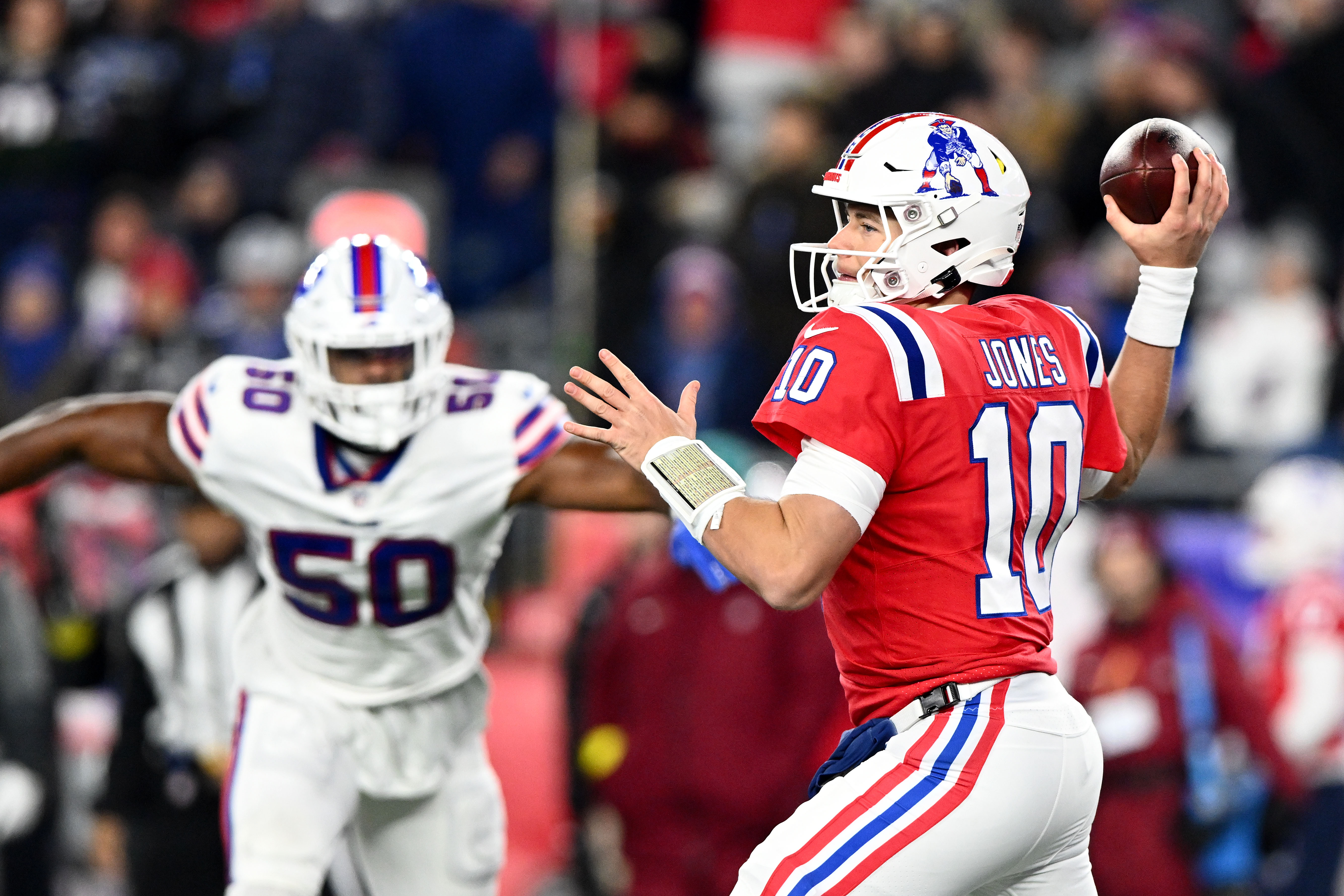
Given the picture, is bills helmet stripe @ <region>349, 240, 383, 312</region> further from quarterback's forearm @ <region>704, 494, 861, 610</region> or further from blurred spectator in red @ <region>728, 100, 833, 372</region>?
blurred spectator in red @ <region>728, 100, 833, 372</region>

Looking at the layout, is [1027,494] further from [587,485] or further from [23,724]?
[23,724]

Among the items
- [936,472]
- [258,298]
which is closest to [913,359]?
[936,472]

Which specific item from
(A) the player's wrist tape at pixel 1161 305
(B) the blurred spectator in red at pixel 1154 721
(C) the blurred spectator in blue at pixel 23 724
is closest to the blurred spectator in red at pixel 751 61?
(B) the blurred spectator in red at pixel 1154 721

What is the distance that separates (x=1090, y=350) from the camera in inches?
152

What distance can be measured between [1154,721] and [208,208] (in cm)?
588

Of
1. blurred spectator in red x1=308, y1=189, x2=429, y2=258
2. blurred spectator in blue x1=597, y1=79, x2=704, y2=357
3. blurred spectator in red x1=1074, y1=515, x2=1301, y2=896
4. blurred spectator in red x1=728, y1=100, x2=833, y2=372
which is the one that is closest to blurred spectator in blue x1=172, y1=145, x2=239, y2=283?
blurred spectator in red x1=308, y1=189, x2=429, y2=258

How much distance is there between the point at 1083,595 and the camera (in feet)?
24.4

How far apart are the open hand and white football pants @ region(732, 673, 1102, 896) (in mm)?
1010

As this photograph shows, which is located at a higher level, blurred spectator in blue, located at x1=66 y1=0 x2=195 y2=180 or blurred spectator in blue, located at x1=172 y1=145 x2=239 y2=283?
blurred spectator in blue, located at x1=66 y1=0 x2=195 y2=180

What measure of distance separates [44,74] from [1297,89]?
662 centimetres

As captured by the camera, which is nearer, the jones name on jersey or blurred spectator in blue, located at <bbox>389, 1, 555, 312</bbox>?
the jones name on jersey

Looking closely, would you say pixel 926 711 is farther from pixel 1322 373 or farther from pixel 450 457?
pixel 1322 373

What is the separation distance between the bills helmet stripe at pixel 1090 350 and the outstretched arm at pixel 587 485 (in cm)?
114

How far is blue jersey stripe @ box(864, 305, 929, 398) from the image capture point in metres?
3.41
